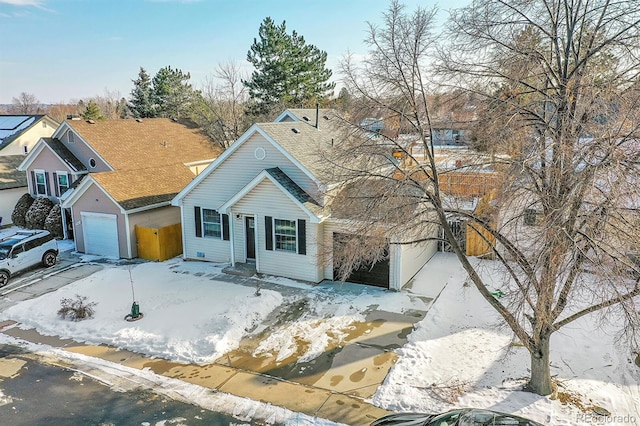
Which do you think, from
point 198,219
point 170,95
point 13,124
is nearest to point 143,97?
point 170,95

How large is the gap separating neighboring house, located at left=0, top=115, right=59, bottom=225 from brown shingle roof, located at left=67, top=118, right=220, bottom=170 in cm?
610

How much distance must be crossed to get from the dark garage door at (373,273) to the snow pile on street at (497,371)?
2402 millimetres

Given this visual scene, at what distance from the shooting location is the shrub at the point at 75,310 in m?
13.6

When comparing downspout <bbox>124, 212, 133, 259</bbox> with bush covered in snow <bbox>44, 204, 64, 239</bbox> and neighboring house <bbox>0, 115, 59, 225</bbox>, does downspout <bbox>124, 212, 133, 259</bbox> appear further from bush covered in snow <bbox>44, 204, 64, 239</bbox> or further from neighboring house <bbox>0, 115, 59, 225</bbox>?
neighboring house <bbox>0, 115, 59, 225</bbox>

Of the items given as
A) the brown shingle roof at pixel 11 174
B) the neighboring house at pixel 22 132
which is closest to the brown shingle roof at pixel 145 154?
the brown shingle roof at pixel 11 174

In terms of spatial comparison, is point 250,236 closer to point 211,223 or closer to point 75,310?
point 211,223

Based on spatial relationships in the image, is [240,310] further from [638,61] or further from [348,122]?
[638,61]

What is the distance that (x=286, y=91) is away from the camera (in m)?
39.8

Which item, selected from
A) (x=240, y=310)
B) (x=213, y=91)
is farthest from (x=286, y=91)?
(x=240, y=310)

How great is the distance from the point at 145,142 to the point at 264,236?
15207 millimetres

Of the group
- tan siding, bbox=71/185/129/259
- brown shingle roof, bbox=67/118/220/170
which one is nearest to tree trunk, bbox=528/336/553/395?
tan siding, bbox=71/185/129/259

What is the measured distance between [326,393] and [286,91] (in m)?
33.5

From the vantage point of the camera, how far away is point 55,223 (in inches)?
915

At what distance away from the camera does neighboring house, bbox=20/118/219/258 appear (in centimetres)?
1983
